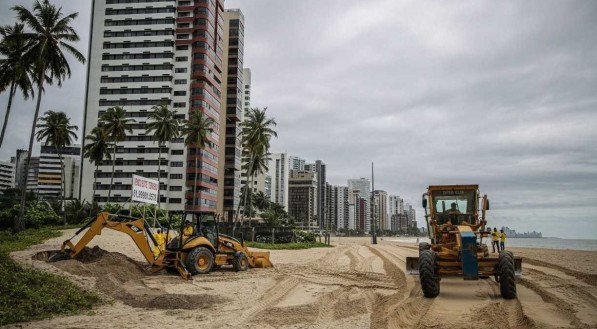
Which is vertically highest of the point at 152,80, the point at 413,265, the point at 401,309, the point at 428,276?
the point at 152,80

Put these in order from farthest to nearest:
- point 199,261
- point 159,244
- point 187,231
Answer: point 159,244, point 187,231, point 199,261

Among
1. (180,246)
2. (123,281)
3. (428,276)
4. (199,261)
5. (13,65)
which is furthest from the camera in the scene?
Result: (13,65)

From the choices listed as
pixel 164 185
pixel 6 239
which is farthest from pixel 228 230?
pixel 164 185

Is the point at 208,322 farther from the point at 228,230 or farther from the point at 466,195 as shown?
the point at 228,230

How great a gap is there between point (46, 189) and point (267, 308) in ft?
697

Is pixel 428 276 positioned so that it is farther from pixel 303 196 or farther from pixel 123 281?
pixel 303 196

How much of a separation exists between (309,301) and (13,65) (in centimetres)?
3528

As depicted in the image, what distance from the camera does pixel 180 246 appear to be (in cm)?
1556

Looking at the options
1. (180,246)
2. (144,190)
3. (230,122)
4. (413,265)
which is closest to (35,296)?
(180,246)

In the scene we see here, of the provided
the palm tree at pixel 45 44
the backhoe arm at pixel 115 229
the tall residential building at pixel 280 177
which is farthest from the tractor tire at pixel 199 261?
the tall residential building at pixel 280 177

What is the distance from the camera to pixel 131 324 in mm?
8055

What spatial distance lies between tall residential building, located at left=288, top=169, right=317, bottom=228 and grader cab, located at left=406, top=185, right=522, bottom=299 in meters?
169

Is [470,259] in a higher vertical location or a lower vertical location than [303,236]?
higher

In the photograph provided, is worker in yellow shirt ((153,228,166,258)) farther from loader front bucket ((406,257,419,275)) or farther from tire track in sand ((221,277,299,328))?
loader front bucket ((406,257,419,275))
